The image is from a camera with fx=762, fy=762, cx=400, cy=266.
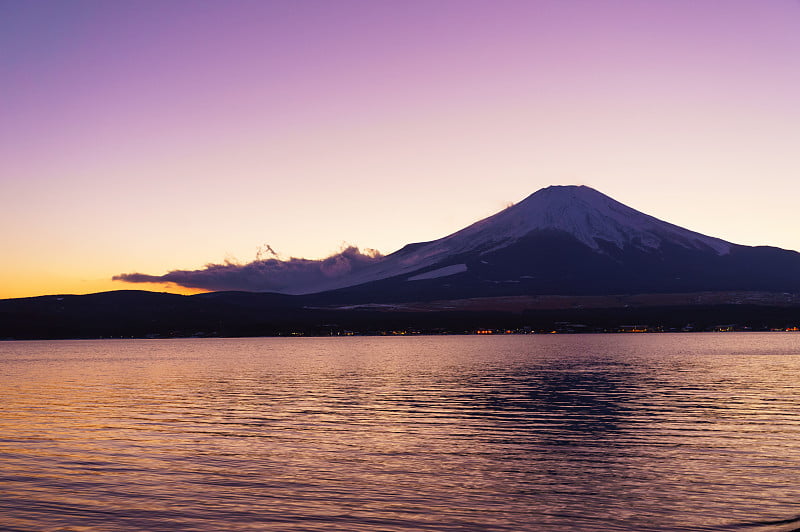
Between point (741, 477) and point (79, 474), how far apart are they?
80.6 ft

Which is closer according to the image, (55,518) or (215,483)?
(55,518)

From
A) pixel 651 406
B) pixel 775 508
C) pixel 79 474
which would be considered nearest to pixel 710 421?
pixel 651 406

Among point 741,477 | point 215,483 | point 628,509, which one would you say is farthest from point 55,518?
point 741,477

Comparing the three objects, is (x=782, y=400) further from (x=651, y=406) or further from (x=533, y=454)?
(x=533, y=454)

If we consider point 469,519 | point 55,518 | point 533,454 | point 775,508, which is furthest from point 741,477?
point 55,518

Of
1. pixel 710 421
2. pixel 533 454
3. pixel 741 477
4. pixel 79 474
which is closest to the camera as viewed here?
pixel 741 477

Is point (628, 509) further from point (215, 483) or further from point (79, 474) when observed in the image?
point (79, 474)

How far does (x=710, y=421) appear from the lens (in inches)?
1705

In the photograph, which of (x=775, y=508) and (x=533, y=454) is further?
(x=533, y=454)

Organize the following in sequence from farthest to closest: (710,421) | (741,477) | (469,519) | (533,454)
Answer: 1. (710,421)
2. (533,454)
3. (741,477)
4. (469,519)

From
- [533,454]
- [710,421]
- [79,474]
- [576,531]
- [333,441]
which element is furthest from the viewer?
[710,421]

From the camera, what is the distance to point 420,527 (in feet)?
69.3

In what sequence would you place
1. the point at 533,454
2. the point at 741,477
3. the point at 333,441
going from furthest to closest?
the point at 333,441 < the point at 533,454 < the point at 741,477

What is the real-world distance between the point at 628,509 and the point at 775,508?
14.0ft
